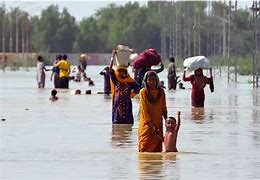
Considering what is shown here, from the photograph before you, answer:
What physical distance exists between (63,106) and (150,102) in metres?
12.5

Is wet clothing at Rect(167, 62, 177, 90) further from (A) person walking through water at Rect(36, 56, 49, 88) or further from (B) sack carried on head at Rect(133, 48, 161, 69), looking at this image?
(B) sack carried on head at Rect(133, 48, 161, 69)

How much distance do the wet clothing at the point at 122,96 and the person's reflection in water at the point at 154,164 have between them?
516cm

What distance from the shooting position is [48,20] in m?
140

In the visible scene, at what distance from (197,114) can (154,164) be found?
10510 millimetres

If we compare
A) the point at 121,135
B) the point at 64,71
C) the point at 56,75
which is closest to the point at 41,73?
the point at 56,75

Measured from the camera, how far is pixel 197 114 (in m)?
23.7

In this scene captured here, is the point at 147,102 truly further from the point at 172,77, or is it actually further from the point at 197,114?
the point at 172,77

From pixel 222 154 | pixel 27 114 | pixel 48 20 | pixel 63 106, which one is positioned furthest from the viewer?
pixel 48 20

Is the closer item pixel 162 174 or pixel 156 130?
pixel 162 174

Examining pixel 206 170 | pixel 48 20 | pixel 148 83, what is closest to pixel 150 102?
pixel 148 83

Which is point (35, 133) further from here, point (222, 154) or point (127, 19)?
point (127, 19)

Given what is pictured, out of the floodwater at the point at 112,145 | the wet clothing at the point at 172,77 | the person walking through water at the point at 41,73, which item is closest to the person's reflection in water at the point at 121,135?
the floodwater at the point at 112,145

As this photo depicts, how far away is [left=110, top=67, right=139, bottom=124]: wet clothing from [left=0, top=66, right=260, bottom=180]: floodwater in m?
0.29

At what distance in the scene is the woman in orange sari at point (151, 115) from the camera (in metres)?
14.7
